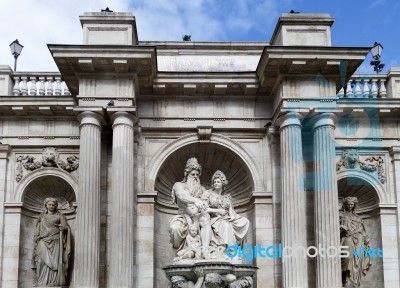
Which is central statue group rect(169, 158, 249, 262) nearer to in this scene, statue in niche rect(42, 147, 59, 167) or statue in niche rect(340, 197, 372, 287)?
statue in niche rect(340, 197, 372, 287)

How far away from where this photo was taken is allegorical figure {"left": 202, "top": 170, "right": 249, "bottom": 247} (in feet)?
58.7

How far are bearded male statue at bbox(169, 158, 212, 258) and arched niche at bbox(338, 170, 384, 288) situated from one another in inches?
158

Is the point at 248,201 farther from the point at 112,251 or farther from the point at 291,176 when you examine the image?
the point at 112,251

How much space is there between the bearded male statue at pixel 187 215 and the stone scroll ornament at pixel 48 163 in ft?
9.69

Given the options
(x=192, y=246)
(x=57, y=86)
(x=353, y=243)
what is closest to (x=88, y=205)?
(x=192, y=246)

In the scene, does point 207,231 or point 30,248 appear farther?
point 30,248

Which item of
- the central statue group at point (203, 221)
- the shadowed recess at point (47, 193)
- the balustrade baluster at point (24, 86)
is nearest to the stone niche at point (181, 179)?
the central statue group at point (203, 221)

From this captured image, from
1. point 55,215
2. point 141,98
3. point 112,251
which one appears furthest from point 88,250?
point 141,98

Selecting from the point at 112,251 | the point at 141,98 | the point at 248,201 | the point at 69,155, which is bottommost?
the point at 112,251

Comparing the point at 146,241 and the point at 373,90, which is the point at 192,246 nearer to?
the point at 146,241

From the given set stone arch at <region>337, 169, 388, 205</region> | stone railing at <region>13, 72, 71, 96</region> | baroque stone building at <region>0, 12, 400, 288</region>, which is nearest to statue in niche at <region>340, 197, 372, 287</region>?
baroque stone building at <region>0, 12, 400, 288</region>

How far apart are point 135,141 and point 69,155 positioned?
76.1 inches

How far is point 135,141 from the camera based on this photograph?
62.7ft

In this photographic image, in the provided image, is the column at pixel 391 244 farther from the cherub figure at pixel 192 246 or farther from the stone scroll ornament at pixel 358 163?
the cherub figure at pixel 192 246
